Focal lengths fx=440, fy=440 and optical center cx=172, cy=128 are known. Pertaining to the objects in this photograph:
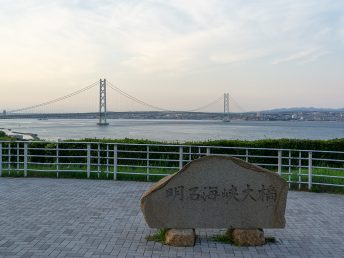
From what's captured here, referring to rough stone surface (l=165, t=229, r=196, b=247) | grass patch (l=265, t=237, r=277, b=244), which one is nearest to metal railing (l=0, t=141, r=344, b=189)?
grass patch (l=265, t=237, r=277, b=244)

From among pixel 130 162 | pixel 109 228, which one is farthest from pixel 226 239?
pixel 130 162

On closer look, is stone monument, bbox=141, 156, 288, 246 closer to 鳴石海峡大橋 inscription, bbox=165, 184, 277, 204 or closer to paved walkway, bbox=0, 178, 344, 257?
鳴石海峡大橋 inscription, bbox=165, 184, 277, 204

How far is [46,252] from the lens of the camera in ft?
15.6

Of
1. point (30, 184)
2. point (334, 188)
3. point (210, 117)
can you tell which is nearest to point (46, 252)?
point (30, 184)

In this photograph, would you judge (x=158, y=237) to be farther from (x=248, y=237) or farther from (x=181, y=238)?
(x=248, y=237)

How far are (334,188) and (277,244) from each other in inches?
173

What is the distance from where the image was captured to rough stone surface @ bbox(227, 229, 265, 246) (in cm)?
511

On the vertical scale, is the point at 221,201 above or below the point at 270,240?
above

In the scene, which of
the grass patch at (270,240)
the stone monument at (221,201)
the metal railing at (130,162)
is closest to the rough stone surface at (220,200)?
the stone monument at (221,201)

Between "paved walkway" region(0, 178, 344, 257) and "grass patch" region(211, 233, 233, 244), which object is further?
"grass patch" region(211, 233, 233, 244)

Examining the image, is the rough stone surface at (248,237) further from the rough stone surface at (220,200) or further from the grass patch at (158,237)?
the grass patch at (158,237)

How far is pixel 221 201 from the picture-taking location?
5184mm

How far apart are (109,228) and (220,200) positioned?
5.27 feet

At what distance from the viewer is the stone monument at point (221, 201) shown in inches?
203
